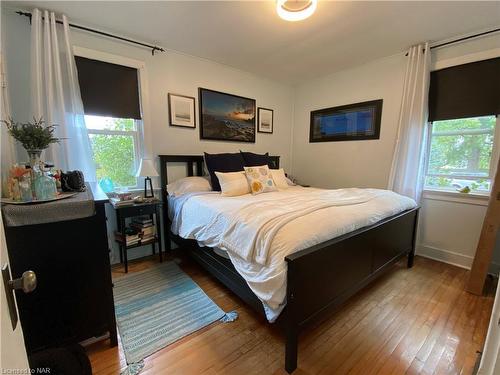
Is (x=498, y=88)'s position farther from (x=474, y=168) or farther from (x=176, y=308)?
(x=176, y=308)

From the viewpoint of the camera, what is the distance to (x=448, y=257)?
8.69ft

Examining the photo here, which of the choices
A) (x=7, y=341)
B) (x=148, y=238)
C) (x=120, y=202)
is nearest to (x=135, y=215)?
(x=120, y=202)

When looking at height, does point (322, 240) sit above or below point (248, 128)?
below

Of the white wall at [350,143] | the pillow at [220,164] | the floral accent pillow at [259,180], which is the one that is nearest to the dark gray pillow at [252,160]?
the pillow at [220,164]

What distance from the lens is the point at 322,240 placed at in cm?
143

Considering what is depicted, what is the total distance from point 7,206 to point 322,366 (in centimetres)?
188

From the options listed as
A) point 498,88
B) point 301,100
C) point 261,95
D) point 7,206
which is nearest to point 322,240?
point 7,206

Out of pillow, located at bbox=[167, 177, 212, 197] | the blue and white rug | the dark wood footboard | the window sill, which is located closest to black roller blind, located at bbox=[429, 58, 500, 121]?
the window sill

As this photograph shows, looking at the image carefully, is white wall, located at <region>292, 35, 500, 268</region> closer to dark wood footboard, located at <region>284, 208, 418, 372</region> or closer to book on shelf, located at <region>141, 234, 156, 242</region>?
dark wood footboard, located at <region>284, 208, 418, 372</region>

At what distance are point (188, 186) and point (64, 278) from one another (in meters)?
1.52

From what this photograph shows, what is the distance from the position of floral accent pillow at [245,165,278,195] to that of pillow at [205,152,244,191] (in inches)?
8.7

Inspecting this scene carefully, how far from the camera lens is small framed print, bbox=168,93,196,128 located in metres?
2.88

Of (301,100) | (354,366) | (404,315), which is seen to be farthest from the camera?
(301,100)

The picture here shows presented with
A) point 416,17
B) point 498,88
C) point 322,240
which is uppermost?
point 416,17
